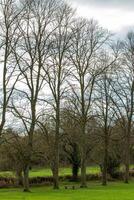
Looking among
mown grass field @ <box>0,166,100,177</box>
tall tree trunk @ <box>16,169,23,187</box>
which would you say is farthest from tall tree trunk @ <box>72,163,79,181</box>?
tall tree trunk @ <box>16,169,23,187</box>

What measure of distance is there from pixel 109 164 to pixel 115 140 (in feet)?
44.8

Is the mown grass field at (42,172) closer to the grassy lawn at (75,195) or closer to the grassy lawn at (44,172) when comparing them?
the grassy lawn at (44,172)

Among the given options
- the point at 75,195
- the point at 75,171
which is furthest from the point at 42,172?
the point at 75,195

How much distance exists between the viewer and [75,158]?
74.1 metres

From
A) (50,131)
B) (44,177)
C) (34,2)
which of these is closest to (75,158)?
(44,177)

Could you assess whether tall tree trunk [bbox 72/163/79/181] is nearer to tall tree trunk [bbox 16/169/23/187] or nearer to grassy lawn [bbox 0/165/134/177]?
grassy lawn [bbox 0/165/134/177]

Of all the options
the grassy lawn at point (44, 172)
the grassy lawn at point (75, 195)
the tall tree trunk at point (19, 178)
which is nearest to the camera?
the grassy lawn at point (75, 195)

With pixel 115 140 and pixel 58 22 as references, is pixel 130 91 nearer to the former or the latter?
pixel 115 140

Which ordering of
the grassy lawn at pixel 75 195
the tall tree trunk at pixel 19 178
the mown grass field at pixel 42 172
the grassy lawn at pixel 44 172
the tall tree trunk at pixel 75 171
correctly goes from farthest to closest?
the tall tree trunk at pixel 75 171 → the grassy lawn at pixel 44 172 → the mown grass field at pixel 42 172 → the tall tree trunk at pixel 19 178 → the grassy lawn at pixel 75 195

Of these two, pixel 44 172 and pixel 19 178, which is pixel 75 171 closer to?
pixel 44 172

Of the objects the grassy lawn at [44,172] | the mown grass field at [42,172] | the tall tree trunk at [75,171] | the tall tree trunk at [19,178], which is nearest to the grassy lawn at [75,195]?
the tall tree trunk at [19,178]

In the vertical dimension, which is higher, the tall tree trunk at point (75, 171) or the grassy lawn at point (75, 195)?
the tall tree trunk at point (75, 171)

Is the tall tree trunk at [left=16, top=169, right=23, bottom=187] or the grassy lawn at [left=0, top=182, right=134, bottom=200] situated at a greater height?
the tall tree trunk at [left=16, top=169, right=23, bottom=187]

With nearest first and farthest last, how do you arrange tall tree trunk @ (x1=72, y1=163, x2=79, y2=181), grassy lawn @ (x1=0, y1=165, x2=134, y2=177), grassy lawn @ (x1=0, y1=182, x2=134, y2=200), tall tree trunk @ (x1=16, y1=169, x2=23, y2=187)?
grassy lawn @ (x1=0, y1=182, x2=134, y2=200) → tall tree trunk @ (x1=16, y1=169, x2=23, y2=187) → grassy lawn @ (x1=0, y1=165, x2=134, y2=177) → tall tree trunk @ (x1=72, y1=163, x2=79, y2=181)
